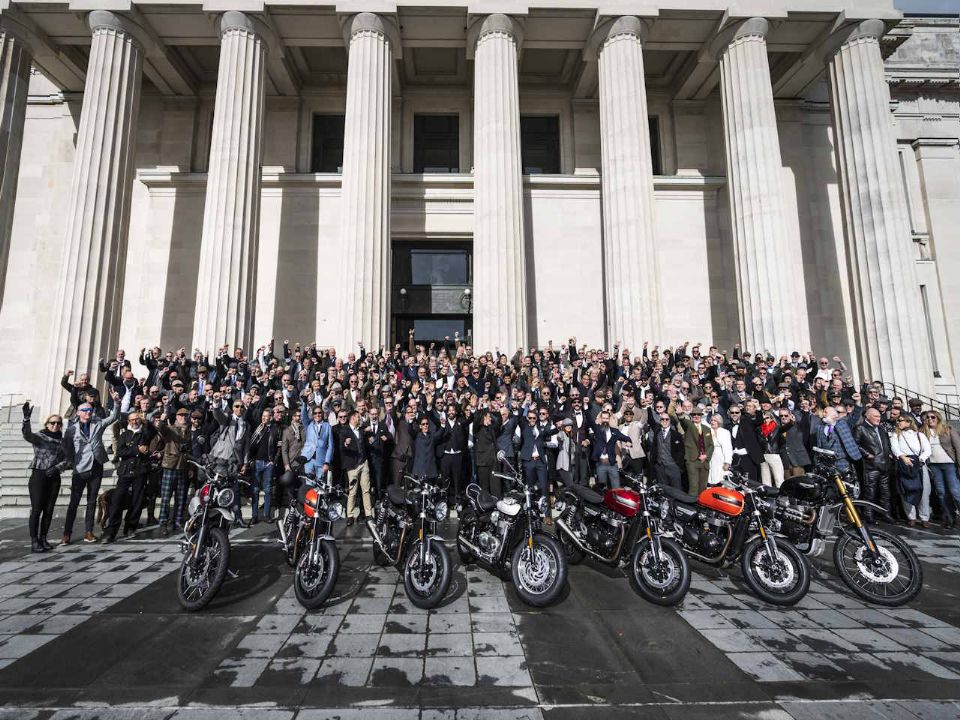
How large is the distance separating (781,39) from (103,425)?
23.0m

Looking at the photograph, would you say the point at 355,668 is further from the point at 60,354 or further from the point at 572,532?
the point at 60,354

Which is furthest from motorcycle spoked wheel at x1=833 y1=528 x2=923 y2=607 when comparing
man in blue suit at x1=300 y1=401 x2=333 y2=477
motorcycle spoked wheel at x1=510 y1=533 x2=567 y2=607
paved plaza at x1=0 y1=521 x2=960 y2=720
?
man in blue suit at x1=300 y1=401 x2=333 y2=477

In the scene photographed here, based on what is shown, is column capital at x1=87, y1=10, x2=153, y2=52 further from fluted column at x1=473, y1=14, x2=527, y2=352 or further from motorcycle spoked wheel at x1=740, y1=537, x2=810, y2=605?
motorcycle spoked wheel at x1=740, y1=537, x2=810, y2=605

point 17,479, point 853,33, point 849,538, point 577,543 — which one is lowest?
point 577,543

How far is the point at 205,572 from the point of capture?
16.1 ft

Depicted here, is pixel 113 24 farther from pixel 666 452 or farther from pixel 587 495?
pixel 666 452

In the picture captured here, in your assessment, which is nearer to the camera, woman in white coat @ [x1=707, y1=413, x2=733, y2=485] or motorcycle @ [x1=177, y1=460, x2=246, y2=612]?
motorcycle @ [x1=177, y1=460, x2=246, y2=612]

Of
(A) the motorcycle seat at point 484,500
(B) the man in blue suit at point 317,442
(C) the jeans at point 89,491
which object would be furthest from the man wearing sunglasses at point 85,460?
(A) the motorcycle seat at point 484,500

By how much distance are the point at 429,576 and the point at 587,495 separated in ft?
6.50

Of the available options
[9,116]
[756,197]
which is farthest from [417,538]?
[9,116]

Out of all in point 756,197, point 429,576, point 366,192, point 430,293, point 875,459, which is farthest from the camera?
point 430,293

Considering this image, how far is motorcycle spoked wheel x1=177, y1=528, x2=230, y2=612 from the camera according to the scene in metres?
4.77

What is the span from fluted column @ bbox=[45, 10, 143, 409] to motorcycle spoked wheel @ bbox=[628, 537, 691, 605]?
1563cm

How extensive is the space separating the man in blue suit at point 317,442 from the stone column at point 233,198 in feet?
23.0
